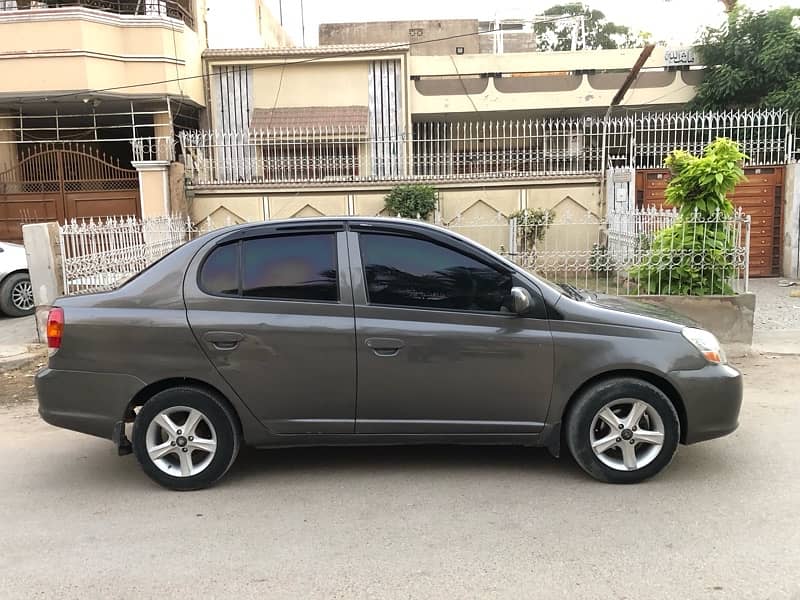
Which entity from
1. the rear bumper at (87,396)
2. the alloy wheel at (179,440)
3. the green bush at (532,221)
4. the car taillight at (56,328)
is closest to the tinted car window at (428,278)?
the alloy wheel at (179,440)

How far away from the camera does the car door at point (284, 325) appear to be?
4086mm

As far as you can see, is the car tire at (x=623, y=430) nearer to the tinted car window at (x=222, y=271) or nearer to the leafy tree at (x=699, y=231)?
the tinted car window at (x=222, y=271)

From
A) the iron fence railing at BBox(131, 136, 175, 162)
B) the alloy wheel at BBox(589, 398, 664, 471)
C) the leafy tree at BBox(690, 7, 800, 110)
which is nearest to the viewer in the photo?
the alloy wheel at BBox(589, 398, 664, 471)

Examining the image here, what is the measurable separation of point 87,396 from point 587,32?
40469 mm

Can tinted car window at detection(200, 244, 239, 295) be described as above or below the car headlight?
above

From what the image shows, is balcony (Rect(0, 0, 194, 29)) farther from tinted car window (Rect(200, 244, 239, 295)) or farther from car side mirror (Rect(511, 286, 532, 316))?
car side mirror (Rect(511, 286, 532, 316))

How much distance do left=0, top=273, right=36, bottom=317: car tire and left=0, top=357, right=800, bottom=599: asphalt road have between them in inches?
248

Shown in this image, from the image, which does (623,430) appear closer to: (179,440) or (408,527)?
(408,527)

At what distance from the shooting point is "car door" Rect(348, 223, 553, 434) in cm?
407

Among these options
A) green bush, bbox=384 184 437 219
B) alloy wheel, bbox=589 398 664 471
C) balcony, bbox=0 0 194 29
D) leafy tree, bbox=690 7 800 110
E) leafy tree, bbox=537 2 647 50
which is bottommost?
alloy wheel, bbox=589 398 664 471

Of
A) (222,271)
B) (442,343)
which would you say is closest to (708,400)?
(442,343)

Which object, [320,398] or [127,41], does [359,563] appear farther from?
[127,41]

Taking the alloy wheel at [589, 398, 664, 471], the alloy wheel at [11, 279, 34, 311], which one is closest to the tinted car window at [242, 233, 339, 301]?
the alloy wheel at [589, 398, 664, 471]

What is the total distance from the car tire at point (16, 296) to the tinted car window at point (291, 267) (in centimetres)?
768
